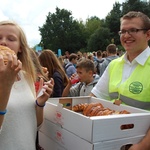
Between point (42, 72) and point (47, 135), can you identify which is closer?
point (47, 135)

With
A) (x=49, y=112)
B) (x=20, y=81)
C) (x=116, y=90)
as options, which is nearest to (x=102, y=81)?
(x=116, y=90)

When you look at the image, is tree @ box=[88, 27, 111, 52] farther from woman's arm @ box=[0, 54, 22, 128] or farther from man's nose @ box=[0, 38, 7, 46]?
woman's arm @ box=[0, 54, 22, 128]

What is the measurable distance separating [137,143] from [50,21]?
191ft

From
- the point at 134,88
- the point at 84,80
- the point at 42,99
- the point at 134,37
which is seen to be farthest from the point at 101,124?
the point at 84,80

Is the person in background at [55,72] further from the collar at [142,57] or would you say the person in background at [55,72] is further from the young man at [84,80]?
the collar at [142,57]

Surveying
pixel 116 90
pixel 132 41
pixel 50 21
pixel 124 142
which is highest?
pixel 50 21

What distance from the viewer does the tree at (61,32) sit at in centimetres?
5106

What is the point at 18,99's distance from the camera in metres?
1.58

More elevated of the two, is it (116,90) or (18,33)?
(18,33)

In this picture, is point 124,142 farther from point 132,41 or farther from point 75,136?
point 132,41

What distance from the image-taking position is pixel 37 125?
176cm

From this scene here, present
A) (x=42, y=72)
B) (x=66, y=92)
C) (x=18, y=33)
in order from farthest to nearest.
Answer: (x=66, y=92) < (x=42, y=72) < (x=18, y=33)

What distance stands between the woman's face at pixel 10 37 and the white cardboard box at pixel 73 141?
2.05ft

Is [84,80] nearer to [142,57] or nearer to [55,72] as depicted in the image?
[55,72]
